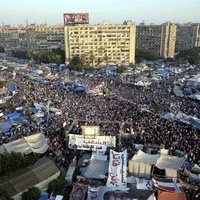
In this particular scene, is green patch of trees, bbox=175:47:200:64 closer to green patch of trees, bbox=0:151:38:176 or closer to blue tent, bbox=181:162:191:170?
blue tent, bbox=181:162:191:170

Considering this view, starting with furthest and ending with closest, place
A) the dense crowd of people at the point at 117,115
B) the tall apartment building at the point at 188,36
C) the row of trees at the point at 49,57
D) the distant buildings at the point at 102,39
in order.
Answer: the tall apartment building at the point at 188,36 → the distant buildings at the point at 102,39 → the row of trees at the point at 49,57 → the dense crowd of people at the point at 117,115

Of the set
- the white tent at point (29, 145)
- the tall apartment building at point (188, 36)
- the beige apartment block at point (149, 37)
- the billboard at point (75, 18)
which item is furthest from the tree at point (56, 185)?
the tall apartment building at point (188, 36)

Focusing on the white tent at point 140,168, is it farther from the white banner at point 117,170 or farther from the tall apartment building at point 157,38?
the tall apartment building at point 157,38

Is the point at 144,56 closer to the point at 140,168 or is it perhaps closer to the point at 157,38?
the point at 157,38

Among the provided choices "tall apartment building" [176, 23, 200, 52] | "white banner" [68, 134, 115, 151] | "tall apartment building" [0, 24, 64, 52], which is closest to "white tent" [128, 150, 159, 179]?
"white banner" [68, 134, 115, 151]

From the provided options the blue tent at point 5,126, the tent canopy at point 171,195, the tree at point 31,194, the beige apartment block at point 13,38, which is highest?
the beige apartment block at point 13,38

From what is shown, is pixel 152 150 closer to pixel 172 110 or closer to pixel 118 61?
pixel 172 110
